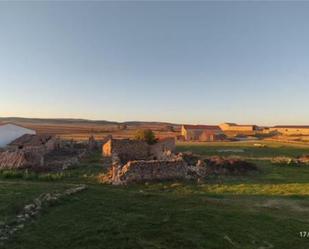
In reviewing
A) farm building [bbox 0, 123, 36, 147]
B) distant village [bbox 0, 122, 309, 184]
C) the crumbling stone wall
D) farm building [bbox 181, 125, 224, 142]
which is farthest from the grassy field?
farm building [bbox 181, 125, 224, 142]

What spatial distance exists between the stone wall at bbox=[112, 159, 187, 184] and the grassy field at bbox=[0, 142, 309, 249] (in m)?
2.62

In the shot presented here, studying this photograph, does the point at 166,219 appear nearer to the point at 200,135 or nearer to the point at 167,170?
the point at 167,170

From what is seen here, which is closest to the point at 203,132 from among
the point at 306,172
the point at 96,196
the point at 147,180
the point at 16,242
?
the point at 306,172

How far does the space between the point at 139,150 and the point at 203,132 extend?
5188 centimetres

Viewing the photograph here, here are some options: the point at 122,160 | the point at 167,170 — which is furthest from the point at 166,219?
the point at 122,160

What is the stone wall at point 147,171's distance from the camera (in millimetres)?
22203

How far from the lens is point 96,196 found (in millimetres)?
15781

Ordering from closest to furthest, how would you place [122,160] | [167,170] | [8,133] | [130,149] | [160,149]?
[167,170], [122,160], [130,149], [160,149], [8,133]

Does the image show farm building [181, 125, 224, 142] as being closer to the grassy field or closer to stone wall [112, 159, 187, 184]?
stone wall [112, 159, 187, 184]

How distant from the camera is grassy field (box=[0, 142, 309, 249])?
388 inches

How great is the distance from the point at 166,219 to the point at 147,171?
35.6 feet

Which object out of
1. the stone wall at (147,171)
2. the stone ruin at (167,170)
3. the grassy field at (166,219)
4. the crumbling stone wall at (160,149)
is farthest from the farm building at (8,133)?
the grassy field at (166,219)

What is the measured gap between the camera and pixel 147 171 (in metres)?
22.8

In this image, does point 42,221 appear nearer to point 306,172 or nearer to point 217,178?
point 217,178
